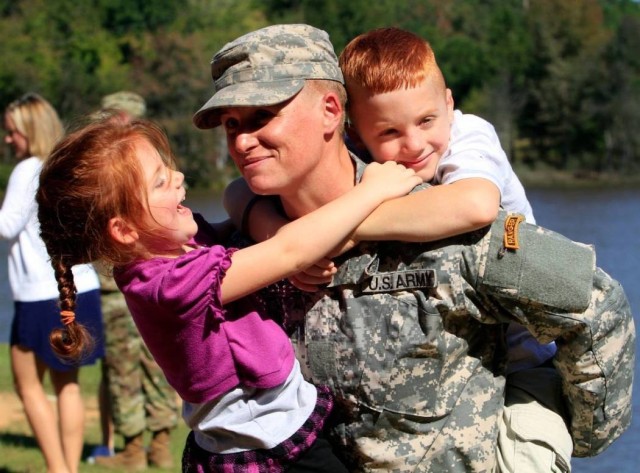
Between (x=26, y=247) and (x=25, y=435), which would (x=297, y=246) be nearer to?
(x=26, y=247)

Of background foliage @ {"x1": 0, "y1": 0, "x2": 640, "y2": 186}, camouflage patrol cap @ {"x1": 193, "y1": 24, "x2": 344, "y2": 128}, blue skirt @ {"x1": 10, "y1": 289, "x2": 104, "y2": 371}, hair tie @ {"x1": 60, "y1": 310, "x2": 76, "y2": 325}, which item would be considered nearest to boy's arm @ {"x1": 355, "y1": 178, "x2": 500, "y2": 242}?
camouflage patrol cap @ {"x1": 193, "y1": 24, "x2": 344, "y2": 128}

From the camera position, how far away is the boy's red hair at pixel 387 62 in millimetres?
3008

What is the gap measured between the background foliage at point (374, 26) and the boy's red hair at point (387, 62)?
145 ft

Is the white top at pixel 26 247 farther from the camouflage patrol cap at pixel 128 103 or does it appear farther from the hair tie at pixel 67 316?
the hair tie at pixel 67 316

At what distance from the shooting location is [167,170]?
2.98m

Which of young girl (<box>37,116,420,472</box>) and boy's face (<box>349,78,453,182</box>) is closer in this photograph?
young girl (<box>37,116,420,472</box>)

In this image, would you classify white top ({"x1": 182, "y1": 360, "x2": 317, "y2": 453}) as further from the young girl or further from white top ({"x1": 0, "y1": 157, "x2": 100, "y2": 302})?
white top ({"x1": 0, "y1": 157, "x2": 100, "y2": 302})

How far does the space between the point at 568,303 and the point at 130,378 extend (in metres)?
5.02

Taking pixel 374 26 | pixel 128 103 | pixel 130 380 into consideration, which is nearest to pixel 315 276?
pixel 130 380

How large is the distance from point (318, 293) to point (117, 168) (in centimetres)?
59

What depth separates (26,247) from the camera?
6883 mm

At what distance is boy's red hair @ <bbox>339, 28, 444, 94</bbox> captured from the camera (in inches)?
118

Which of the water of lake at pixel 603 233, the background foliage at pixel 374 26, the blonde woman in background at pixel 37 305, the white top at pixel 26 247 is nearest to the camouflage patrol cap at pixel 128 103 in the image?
the blonde woman in background at pixel 37 305

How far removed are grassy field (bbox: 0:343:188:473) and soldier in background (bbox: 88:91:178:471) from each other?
5.4 inches
